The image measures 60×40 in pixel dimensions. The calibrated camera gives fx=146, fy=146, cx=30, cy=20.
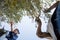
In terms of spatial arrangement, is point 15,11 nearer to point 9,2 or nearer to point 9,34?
point 9,2

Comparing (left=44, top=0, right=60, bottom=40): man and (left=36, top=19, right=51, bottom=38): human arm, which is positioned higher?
(left=44, top=0, right=60, bottom=40): man

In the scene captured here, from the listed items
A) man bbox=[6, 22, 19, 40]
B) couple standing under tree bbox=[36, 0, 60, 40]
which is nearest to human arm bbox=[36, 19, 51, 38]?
couple standing under tree bbox=[36, 0, 60, 40]

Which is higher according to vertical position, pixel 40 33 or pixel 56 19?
pixel 56 19

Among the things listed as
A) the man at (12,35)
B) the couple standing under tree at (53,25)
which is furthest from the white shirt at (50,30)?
the man at (12,35)

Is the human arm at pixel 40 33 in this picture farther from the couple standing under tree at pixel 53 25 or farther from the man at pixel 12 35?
the man at pixel 12 35

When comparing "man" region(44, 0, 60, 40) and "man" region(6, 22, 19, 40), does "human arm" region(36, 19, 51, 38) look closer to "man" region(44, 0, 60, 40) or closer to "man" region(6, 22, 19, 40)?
"man" region(44, 0, 60, 40)

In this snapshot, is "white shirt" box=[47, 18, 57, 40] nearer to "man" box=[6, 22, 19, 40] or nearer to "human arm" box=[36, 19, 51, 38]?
"human arm" box=[36, 19, 51, 38]

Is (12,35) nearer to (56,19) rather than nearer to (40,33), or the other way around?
(40,33)

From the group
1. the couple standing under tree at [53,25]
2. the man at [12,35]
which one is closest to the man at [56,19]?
the couple standing under tree at [53,25]

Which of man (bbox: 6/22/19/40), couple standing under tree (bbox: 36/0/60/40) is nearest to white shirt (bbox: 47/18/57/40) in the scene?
couple standing under tree (bbox: 36/0/60/40)

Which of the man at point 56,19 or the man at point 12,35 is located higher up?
the man at point 56,19

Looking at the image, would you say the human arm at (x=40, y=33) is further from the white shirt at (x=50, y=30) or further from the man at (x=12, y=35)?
the man at (x=12, y=35)

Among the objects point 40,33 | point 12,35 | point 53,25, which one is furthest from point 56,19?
point 12,35

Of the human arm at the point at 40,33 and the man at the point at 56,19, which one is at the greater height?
the man at the point at 56,19
